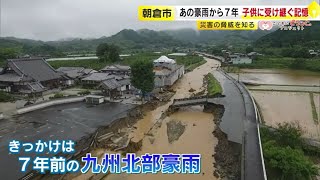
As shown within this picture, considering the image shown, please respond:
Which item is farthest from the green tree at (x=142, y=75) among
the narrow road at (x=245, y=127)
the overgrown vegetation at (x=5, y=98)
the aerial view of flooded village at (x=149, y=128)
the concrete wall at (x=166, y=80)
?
the overgrown vegetation at (x=5, y=98)

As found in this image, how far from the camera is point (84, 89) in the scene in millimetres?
37562

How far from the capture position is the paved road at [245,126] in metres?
14.1

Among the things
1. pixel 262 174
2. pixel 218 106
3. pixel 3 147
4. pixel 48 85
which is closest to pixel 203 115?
pixel 218 106

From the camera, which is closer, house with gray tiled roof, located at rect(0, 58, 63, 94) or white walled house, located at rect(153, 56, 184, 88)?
house with gray tiled roof, located at rect(0, 58, 63, 94)

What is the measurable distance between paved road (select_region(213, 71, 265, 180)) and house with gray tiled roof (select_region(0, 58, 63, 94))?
2175cm

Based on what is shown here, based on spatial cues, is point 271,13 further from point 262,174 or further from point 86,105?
point 86,105

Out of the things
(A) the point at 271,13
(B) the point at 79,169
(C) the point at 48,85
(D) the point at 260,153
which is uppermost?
(A) the point at 271,13

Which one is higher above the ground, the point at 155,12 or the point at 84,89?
the point at 155,12

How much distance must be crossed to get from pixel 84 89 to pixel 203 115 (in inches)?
703

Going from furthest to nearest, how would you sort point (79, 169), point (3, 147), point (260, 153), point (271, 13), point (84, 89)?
point (84, 89) < point (271, 13) < point (3, 147) < point (79, 169) < point (260, 153)

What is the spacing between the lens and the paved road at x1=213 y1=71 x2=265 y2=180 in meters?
14.1

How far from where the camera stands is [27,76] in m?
34.9

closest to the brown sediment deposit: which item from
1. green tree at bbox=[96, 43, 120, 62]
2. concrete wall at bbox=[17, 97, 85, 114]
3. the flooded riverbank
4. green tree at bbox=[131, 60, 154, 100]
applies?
green tree at bbox=[131, 60, 154, 100]

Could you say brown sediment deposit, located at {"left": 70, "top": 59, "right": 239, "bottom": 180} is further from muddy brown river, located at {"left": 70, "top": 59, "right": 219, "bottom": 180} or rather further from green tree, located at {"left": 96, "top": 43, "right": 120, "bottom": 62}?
green tree, located at {"left": 96, "top": 43, "right": 120, "bottom": 62}
